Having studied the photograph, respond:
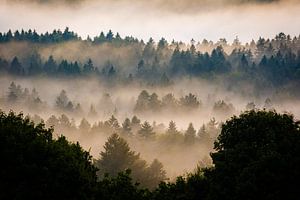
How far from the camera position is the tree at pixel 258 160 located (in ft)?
136

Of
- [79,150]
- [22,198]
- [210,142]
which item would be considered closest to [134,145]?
[210,142]

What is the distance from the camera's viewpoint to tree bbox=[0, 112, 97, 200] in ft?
133

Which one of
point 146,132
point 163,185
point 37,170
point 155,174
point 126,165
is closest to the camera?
point 37,170

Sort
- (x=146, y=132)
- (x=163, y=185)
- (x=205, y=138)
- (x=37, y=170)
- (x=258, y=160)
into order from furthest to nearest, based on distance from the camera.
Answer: (x=205, y=138), (x=146, y=132), (x=163, y=185), (x=258, y=160), (x=37, y=170)

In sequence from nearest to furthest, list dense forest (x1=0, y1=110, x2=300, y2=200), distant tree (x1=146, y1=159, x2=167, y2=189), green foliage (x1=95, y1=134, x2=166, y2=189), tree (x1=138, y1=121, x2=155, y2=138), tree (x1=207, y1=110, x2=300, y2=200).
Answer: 1. dense forest (x1=0, y1=110, x2=300, y2=200)
2. tree (x1=207, y1=110, x2=300, y2=200)
3. distant tree (x1=146, y1=159, x2=167, y2=189)
4. green foliage (x1=95, y1=134, x2=166, y2=189)
5. tree (x1=138, y1=121, x2=155, y2=138)

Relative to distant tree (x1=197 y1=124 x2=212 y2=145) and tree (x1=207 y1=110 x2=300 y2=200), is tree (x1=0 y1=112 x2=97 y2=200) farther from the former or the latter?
distant tree (x1=197 y1=124 x2=212 y2=145)

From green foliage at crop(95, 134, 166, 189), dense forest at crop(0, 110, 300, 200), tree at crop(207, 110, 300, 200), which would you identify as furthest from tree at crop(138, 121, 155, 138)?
dense forest at crop(0, 110, 300, 200)

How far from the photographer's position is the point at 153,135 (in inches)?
5901

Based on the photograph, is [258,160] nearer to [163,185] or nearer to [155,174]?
[163,185]

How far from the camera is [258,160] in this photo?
43406 millimetres

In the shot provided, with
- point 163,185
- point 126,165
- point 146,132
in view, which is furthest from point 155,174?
point 146,132

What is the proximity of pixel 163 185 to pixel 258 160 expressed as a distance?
28.2ft

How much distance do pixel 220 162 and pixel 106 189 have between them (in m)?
9.23

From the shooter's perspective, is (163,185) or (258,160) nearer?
(258,160)
